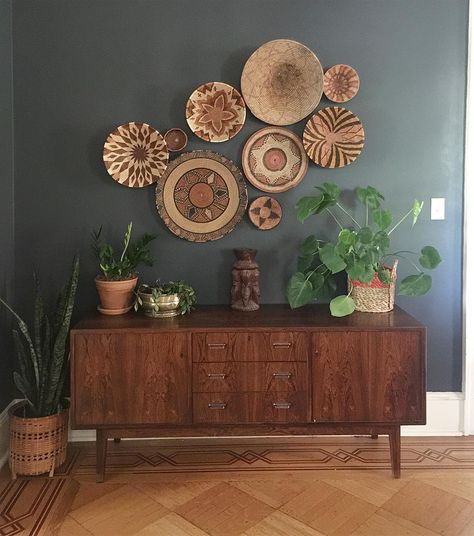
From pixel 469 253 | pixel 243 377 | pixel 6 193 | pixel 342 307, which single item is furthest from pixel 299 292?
pixel 6 193

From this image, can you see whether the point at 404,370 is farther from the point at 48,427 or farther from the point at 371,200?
the point at 48,427

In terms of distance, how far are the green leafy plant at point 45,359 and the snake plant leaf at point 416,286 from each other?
154 cm

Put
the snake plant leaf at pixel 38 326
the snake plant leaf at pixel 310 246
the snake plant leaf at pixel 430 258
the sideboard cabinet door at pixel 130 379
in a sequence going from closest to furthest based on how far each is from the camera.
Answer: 1. the sideboard cabinet door at pixel 130 379
2. the snake plant leaf at pixel 38 326
3. the snake plant leaf at pixel 430 258
4. the snake plant leaf at pixel 310 246

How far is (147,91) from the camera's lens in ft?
8.47

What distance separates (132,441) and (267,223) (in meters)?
1.34

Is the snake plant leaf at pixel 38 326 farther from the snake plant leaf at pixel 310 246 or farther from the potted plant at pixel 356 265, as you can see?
the snake plant leaf at pixel 310 246

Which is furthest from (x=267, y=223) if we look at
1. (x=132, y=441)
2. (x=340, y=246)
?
(x=132, y=441)

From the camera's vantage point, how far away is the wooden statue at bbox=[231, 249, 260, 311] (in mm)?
2451

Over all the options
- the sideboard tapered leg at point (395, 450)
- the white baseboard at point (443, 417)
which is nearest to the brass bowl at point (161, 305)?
the sideboard tapered leg at point (395, 450)

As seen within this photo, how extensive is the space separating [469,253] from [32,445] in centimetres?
234

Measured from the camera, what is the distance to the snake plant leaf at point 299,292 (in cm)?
235

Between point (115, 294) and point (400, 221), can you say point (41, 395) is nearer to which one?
point (115, 294)

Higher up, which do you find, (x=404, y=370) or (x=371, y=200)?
(x=371, y=200)

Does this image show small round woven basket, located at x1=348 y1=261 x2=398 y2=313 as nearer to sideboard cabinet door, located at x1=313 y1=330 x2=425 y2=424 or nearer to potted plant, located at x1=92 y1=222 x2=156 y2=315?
sideboard cabinet door, located at x1=313 y1=330 x2=425 y2=424
